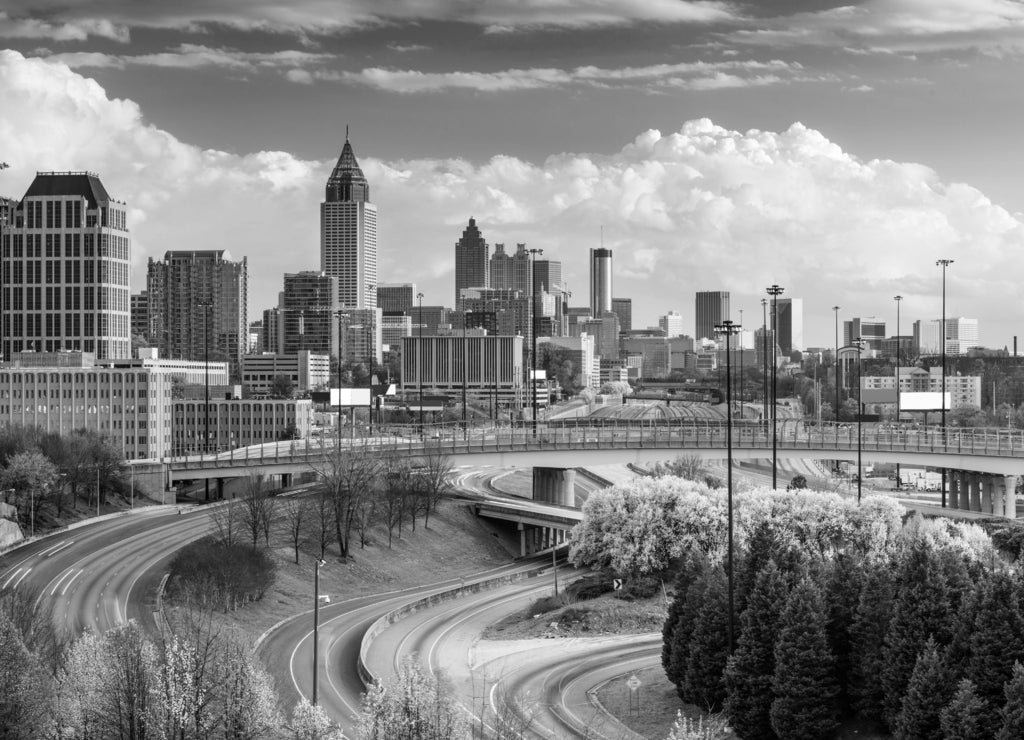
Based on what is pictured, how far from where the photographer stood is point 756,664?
1775 inches

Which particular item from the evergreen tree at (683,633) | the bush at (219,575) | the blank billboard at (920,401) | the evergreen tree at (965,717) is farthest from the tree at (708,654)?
the blank billboard at (920,401)

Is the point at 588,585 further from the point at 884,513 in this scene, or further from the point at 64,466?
the point at 64,466

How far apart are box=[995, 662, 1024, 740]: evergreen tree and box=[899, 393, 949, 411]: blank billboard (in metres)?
94.3

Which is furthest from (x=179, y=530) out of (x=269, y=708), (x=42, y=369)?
(x=42, y=369)

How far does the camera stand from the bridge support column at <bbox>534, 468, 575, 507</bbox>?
4306 inches

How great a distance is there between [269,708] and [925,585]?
2115 centimetres

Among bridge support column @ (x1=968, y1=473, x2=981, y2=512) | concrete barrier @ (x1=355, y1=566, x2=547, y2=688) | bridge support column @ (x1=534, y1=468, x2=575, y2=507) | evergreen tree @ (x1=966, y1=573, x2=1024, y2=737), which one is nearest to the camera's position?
evergreen tree @ (x1=966, y1=573, x2=1024, y2=737)

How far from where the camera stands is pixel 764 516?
236ft

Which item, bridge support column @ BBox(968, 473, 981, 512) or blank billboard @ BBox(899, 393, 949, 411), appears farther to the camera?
blank billboard @ BBox(899, 393, 949, 411)

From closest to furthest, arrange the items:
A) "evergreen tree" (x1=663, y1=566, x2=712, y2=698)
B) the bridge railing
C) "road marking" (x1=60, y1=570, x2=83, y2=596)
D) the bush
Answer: "evergreen tree" (x1=663, y1=566, x2=712, y2=698) → the bush → "road marking" (x1=60, y1=570, x2=83, y2=596) → the bridge railing

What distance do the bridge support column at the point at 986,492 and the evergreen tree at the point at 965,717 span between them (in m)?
69.4

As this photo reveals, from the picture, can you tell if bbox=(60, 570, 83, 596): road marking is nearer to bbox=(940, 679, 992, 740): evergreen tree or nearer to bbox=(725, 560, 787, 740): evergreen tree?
bbox=(725, 560, 787, 740): evergreen tree

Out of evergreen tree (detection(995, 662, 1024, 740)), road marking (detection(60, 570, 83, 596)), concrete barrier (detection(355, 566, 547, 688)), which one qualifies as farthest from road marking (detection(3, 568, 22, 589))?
evergreen tree (detection(995, 662, 1024, 740))

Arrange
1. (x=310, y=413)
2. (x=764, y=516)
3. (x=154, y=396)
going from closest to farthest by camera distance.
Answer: (x=764, y=516) < (x=154, y=396) < (x=310, y=413)
